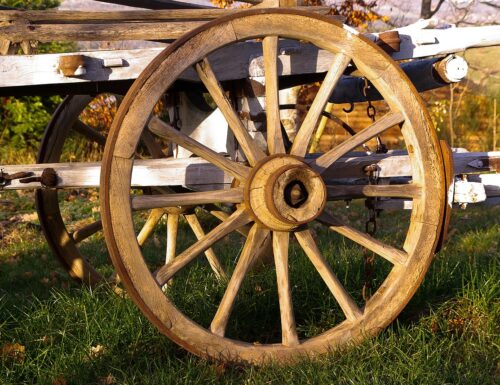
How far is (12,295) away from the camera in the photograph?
461 centimetres

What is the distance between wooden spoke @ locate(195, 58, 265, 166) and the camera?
9.96ft

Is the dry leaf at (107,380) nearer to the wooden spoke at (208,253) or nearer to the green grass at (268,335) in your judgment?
the green grass at (268,335)

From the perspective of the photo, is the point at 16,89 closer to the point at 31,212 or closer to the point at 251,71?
the point at 251,71

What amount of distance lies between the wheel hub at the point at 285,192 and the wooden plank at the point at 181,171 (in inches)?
11.7

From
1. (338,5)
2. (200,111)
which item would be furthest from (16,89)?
(338,5)

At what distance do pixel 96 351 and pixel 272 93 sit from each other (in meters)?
1.27

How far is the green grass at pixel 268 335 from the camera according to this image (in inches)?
117

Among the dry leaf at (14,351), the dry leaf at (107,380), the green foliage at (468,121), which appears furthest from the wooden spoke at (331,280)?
the green foliage at (468,121)

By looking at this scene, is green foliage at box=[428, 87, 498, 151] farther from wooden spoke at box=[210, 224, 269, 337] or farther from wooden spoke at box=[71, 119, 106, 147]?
wooden spoke at box=[210, 224, 269, 337]

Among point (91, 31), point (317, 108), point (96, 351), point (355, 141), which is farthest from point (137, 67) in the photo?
point (96, 351)

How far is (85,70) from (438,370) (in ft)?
5.86

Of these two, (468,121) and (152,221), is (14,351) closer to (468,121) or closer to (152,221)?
(152,221)

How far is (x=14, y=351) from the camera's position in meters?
3.24

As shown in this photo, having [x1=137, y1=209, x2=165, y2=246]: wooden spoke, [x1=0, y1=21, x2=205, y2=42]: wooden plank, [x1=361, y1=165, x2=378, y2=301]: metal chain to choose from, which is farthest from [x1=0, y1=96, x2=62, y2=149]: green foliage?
[x1=361, y1=165, x2=378, y2=301]: metal chain
